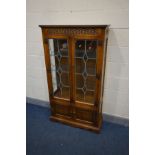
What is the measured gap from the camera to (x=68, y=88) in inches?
89.5

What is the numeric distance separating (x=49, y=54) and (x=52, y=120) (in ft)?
3.31

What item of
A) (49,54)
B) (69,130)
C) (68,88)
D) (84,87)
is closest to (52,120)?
(69,130)

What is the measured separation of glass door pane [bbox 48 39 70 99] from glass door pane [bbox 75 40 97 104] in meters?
0.15

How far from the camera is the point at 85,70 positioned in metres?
2.07

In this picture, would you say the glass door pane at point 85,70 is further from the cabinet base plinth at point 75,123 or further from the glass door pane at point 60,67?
the cabinet base plinth at point 75,123

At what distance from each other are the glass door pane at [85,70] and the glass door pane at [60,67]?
153 mm

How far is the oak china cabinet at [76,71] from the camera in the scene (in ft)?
6.09

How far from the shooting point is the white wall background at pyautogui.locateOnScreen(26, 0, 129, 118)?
76.5 inches

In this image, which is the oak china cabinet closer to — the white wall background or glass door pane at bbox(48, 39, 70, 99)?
glass door pane at bbox(48, 39, 70, 99)

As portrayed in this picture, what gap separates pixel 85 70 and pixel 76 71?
117 millimetres

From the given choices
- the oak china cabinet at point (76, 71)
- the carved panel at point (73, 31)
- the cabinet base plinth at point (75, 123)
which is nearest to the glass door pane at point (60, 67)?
the oak china cabinet at point (76, 71)

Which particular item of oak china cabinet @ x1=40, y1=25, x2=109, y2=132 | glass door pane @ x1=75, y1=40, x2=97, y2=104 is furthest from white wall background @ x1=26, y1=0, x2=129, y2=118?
glass door pane @ x1=75, y1=40, x2=97, y2=104

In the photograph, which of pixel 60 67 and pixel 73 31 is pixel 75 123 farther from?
pixel 73 31
